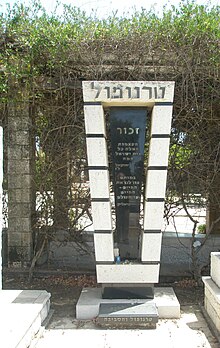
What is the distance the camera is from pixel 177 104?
6.04 m

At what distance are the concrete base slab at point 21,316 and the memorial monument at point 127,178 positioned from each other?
514 mm

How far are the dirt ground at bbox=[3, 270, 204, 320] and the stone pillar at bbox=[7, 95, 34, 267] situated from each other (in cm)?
28

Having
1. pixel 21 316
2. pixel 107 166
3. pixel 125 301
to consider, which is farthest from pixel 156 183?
pixel 21 316

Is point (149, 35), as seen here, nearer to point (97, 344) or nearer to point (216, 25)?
point (216, 25)

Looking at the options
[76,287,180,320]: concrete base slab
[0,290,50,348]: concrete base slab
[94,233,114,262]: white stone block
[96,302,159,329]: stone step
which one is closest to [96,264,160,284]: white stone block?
[94,233,114,262]: white stone block

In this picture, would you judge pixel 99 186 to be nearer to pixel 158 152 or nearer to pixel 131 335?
pixel 158 152

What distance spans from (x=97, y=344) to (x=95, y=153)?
2123 millimetres

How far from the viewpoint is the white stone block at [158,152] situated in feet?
15.9

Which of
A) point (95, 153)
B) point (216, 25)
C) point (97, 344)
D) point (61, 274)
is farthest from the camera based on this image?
point (61, 274)

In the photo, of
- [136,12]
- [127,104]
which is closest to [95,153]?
[127,104]

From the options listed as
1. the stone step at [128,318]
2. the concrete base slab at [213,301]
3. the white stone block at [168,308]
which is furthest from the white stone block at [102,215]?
the concrete base slab at [213,301]

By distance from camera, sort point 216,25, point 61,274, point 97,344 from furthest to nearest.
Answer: point 61,274, point 216,25, point 97,344

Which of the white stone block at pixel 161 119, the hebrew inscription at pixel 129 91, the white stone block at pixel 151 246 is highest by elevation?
the hebrew inscription at pixel 129 91

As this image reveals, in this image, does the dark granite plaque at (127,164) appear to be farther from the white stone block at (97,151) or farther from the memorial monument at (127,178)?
the white stone block at (97,151)
